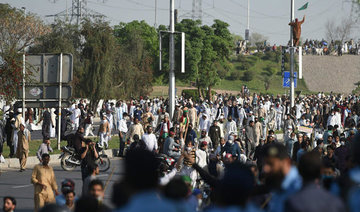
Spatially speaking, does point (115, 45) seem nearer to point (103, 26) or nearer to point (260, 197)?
point (103, 26)

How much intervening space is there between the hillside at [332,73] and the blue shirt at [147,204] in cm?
9369

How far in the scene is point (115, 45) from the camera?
146ft

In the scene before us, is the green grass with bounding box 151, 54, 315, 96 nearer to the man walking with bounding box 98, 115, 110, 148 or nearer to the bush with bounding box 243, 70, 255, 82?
the bush with bounding box 243, 70, 255, 82

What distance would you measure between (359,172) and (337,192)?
889 millimetres

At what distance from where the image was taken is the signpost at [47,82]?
2166cm

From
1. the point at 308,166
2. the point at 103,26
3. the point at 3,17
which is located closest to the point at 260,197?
the point at 308,166

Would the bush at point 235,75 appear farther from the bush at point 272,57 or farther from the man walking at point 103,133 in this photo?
the man walking at point 103,133

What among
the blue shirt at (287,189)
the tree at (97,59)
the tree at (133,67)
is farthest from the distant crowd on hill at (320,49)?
the blue shirt at (287,189)

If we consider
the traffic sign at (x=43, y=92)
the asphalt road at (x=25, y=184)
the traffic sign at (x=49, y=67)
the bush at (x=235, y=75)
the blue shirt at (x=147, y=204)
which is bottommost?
the asphalt road at (x=25, y=184)

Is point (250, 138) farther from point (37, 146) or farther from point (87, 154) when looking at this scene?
point (87, 154)

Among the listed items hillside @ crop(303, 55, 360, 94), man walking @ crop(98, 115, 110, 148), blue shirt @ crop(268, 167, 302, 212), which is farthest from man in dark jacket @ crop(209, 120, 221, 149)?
hillside @ crop(303, 55, 360, 94)

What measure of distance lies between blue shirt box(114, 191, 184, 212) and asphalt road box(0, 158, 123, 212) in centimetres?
859

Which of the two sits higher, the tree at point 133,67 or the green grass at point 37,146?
the tree at point 133,67

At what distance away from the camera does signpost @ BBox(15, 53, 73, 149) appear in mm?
21656
